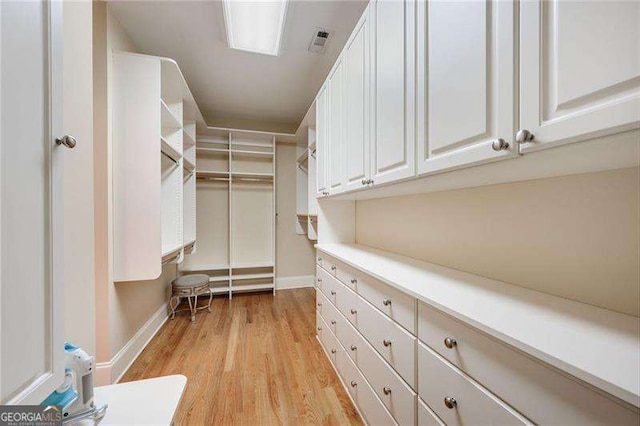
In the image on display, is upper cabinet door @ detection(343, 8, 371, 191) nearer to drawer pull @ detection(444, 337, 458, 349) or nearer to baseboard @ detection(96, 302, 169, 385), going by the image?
drawer pull @ detection(444, 337, 458, 349)

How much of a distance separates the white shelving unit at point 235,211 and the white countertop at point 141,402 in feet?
9.05

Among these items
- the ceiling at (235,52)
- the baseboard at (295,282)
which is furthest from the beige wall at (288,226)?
the ceiling at (235,52)

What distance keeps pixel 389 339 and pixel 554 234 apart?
0.76 meters

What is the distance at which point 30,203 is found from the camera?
53cm

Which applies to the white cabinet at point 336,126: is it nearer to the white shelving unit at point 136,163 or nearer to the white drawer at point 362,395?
the white drawer at point 362,395

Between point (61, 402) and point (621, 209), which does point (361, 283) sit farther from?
point (61, 402)

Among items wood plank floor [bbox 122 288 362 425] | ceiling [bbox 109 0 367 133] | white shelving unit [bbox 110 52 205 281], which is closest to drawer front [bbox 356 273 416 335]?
wood plank floor [bbox 122 288 362 425]

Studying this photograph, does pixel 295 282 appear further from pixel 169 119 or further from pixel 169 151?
pixel 169 119

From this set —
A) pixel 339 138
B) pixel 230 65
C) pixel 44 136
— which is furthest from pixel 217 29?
pixel 44 136

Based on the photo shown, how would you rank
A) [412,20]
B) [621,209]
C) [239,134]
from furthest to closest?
1. [239,134]
2. [412,20]
3. [621,209]

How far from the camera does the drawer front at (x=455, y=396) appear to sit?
67 centimetres

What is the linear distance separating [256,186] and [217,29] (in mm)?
2133

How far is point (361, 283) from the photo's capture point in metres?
1.46

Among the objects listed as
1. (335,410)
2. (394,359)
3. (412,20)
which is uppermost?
(412,20)
